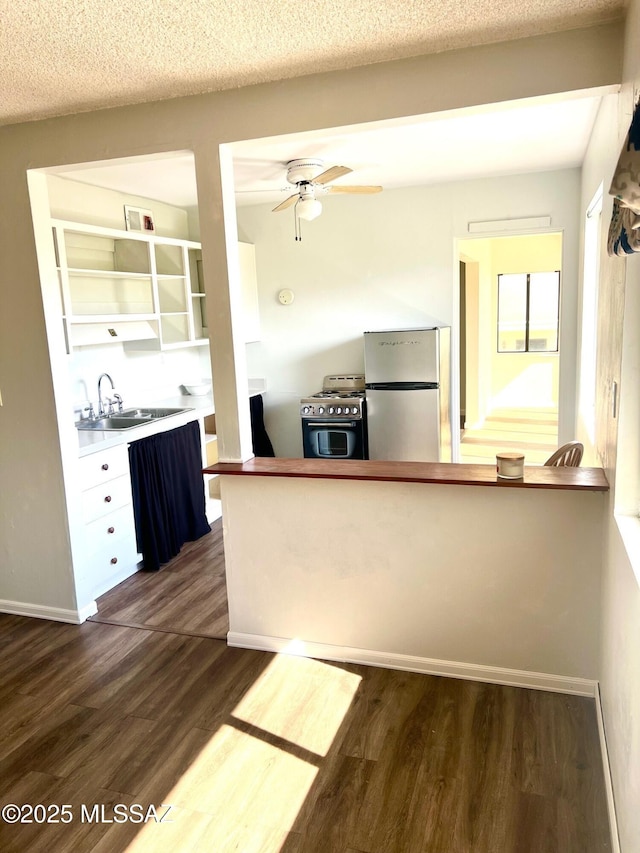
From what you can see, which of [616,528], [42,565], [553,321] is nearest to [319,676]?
[616,528]

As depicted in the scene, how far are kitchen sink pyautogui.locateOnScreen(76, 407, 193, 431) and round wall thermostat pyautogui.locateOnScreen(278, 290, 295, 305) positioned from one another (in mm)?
1577

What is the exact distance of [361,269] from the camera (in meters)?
5.35

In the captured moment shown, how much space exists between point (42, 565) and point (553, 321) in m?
7.26

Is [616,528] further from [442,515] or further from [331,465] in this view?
[331,465]

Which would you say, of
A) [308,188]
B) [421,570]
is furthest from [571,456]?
[308,188]

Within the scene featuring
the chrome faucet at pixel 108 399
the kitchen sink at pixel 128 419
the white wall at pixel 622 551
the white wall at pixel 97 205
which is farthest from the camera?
the chrome faucet at pixel 108 399

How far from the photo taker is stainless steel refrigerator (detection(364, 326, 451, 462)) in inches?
190

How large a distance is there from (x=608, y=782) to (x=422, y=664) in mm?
860

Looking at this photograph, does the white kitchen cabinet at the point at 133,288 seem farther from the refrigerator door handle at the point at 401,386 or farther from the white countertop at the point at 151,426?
the refrigerator door handle at the point at 401,386

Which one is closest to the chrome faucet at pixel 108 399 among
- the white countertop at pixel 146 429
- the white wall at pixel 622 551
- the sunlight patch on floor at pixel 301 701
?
the white countertop at pixel 146 429

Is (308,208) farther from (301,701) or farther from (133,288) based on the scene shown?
(301,701)

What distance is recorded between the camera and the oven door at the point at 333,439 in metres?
5.12

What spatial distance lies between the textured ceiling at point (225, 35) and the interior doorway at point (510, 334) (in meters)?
5.69

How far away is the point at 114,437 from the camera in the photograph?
3650 millimetres
